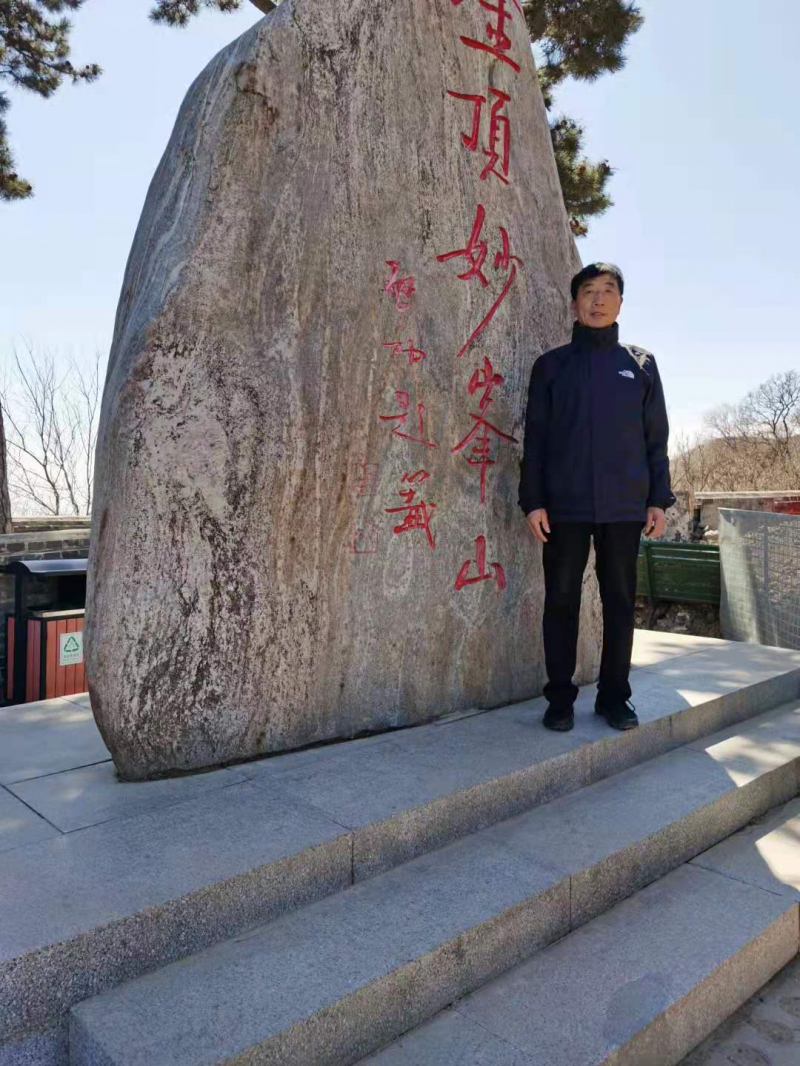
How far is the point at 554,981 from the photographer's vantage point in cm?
191

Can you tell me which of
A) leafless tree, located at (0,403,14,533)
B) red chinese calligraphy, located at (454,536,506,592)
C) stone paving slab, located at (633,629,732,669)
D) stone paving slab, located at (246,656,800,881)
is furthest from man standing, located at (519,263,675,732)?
leafless tree, located at (0,403,14,533)

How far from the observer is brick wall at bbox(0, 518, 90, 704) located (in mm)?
5902

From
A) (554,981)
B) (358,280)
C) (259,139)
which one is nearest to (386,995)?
(554,981)

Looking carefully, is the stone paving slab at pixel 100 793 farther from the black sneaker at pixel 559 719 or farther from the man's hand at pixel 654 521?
the man's hand at pixel 654 521

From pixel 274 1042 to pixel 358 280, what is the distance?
2.30 meters

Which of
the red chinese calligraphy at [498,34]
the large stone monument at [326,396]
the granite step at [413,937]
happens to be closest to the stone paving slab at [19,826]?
the large stone monument at [326,396]

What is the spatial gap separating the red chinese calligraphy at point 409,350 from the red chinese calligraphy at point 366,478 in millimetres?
427

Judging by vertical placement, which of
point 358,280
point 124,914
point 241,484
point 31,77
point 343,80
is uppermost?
point 31,77

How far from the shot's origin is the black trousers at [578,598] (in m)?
3.00

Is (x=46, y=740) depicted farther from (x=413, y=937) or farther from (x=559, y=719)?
(x=559, y=719)

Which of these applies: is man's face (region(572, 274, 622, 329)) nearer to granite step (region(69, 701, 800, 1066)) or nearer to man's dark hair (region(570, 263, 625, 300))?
man's dark hair (region(570, 263, 625, 300))

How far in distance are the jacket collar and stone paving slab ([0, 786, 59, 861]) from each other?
238 centimetres

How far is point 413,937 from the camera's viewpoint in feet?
6.05

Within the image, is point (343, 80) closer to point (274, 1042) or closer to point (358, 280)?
point (358, 280)
